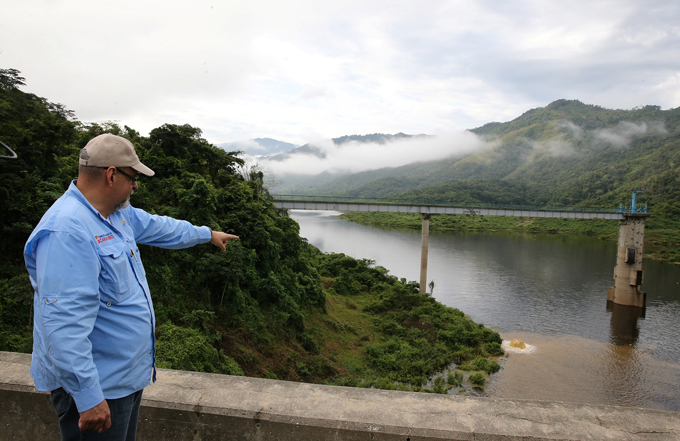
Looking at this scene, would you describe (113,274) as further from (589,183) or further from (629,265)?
(589,183)

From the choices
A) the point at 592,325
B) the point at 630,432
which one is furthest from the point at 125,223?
the point at 592,325

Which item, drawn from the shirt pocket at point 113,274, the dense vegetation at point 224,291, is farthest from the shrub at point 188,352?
the shirt pocket at point 113,274

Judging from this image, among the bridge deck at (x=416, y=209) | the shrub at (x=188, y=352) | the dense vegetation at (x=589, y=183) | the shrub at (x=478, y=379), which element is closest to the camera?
the shrub at (x=188, y=352)

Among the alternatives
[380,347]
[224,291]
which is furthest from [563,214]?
[224,291]

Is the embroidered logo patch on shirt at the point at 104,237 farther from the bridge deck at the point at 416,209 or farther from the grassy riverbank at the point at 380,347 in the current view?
the bridge deck at the point at 416,209

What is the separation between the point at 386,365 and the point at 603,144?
203 metres

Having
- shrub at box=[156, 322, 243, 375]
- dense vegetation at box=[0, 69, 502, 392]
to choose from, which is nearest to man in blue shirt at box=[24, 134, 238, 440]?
shrub at box=[156, 322, 243, 375]

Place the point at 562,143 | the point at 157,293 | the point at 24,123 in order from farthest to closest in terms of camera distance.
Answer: the point at 562,143 < the point at 24,123 < the point at 157,293

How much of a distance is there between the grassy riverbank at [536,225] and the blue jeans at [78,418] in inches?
2705

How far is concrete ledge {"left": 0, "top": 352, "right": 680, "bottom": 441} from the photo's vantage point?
262 cm

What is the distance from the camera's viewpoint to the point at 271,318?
15008 millimetres

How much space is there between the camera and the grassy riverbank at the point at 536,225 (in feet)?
196

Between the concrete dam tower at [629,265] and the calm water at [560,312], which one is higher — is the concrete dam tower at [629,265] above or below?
above

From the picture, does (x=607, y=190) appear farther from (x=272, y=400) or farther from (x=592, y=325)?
(x=272, y=400)
